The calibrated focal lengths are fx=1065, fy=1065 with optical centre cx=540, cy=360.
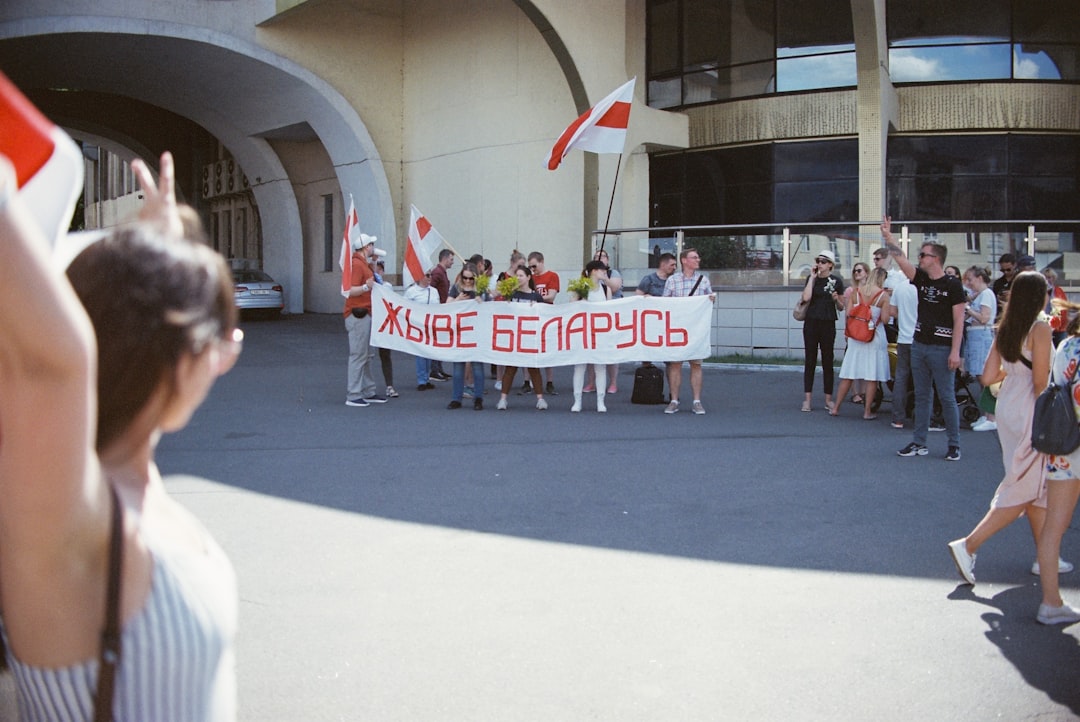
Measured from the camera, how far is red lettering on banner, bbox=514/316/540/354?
13188 millimetres

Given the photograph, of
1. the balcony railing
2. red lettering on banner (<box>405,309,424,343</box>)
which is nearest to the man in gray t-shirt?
the balcony railing

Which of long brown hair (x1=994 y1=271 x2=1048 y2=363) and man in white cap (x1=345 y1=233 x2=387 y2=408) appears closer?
long brown hair (x1=994 y1=271 x2=1048 y2=363)

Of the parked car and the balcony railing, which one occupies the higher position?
the balcony railing

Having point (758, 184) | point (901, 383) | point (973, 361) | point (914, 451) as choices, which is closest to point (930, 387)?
point (914, 451)

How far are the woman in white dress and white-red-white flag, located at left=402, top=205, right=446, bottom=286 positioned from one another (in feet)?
19.9

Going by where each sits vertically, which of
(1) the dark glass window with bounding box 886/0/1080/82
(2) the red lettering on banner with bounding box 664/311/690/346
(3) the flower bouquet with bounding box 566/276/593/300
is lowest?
(2) the red lettering on banner with bounding box 664/311/690/346

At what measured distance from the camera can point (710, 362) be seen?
60.2ft

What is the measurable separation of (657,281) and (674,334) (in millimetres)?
1736

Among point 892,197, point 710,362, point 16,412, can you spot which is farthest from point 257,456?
point 892,197

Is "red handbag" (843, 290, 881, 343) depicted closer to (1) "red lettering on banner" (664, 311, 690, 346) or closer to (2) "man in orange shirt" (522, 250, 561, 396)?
(1) "red lettering on banner" (664, 311, 690, 346)

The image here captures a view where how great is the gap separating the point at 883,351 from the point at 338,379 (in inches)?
314

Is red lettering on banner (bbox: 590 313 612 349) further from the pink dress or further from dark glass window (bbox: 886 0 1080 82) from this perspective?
dark glass window (bbox: 886 0 1080 82)

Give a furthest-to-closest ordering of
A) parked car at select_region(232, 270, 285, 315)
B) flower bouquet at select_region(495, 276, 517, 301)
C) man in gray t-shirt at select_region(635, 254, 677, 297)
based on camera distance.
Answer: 1. parked car at select_region(232, 270, 285, 315)
2. man in gray t-shirt at select_region(635, 254, 677, 297)
3. flower bouquet at select_region(495, 276, 517, 301)

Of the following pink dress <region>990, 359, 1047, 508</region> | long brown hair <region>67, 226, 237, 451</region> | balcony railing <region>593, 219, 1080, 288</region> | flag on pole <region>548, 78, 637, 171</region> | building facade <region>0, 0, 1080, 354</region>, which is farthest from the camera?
building facade <region>0, 0, 1080, 354</region>
